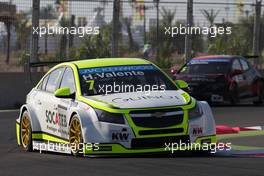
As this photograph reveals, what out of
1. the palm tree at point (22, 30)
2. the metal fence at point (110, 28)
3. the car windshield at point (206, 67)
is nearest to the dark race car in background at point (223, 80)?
the car windshield at point (206, 67)

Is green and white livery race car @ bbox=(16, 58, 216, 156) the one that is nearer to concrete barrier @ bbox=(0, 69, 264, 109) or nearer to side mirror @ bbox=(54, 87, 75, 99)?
side mirror @ bbox=(54, 87, 75, 99)

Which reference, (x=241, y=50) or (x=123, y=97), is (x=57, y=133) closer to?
(x=123, y=97)

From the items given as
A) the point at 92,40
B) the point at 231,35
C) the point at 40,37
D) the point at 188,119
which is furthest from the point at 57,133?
the point at 231,35

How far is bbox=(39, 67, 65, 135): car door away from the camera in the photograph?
10641mm

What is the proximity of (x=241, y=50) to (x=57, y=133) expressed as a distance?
1743 cm

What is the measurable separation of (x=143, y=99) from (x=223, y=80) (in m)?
9.91

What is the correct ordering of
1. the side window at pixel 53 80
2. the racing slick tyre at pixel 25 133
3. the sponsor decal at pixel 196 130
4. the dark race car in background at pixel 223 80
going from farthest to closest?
the dark race car in background at pixel 223 80 → the racing slick tyre at pixel 25 133 → the side window at pixel 53 80 → the sponsor decal at pixel 196 130

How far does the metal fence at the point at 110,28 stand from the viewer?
70.0 feet

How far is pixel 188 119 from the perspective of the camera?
9.52 meters

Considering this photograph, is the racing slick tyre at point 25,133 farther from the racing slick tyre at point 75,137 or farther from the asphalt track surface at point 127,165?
the racing slick tyre at point 75,137

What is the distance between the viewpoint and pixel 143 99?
961 cm

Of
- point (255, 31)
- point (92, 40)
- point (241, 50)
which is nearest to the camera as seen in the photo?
point (92, 40)

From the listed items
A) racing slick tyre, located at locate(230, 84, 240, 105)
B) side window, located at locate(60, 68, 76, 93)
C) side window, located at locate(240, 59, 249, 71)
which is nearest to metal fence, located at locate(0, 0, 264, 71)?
side window, located at locate(240, 59, 249, 71)

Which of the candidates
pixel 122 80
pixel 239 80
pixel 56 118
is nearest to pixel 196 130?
pixel 122 80
